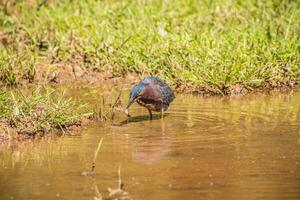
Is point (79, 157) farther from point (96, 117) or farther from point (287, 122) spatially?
point (287, 122)

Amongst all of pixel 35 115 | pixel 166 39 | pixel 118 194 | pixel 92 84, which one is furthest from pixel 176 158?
pixel 166 39

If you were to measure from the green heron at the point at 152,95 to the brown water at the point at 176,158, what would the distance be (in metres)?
0.15

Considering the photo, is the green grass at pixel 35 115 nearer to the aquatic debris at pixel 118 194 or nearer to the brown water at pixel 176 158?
the brown water at pixel 176 158

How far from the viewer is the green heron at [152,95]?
30.9 feet

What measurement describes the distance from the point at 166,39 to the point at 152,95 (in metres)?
2.70

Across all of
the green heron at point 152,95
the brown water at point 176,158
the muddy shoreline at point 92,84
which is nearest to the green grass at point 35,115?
the muddy shoreline at point 92,84

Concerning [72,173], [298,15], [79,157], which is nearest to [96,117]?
[79,157]

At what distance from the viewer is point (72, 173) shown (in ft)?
23.2

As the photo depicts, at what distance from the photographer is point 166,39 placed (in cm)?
1206

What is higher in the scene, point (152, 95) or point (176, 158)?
point (152, 95)

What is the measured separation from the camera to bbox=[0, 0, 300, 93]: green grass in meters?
11.0

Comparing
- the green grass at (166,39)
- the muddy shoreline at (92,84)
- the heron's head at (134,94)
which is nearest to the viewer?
the muddy shoreline at (92,84)

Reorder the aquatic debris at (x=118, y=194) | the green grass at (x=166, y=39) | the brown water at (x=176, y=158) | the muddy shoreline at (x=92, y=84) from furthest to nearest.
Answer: the green grass at (x=166, y=39) < the muddy shoreline at (x=92, y=84) < the brown water at (x=176, y=158) < the aquatic debris at (x=118, y=194)

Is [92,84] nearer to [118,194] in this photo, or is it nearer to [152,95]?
[152,95]
